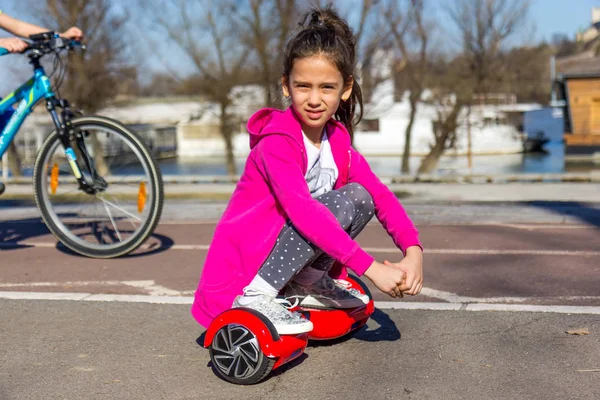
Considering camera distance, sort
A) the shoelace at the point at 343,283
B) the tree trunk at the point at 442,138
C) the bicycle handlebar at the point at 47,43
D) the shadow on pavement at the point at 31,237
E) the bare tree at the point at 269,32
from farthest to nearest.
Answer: the tree trunk at the point at 442,138 < the bare tree at the point at 269,32 < the shadow on pavement at the point at 31,237 < the bicycle handlebar at the point at 47,43 < the shoelace at the point at 343,283

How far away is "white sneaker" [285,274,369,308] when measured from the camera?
322 centimetres

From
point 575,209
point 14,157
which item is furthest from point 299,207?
point 14,157

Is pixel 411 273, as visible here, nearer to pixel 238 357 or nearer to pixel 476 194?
pixel 238 357

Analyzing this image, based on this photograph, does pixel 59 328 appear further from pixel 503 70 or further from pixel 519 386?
pixel 503 70

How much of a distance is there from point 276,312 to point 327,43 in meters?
1.00

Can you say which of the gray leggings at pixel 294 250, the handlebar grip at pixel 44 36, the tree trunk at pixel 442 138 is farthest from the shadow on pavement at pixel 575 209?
→ the tree trunk at pixel 442 138

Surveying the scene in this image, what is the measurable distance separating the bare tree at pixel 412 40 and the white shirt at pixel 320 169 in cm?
3098

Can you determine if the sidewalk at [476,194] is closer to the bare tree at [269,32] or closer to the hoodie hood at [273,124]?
the hoodie hood at [273,124]

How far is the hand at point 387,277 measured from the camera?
264 centimetres

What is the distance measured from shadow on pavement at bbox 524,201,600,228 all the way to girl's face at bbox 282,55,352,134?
4470 millimetres

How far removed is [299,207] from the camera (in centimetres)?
283

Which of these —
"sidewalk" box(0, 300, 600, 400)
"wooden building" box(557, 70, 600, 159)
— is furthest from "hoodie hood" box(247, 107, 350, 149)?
"wooden building" box(557, 70, 600, 159)

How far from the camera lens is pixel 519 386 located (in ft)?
8.68

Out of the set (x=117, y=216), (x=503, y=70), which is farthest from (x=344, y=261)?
(x=503, y=70)
